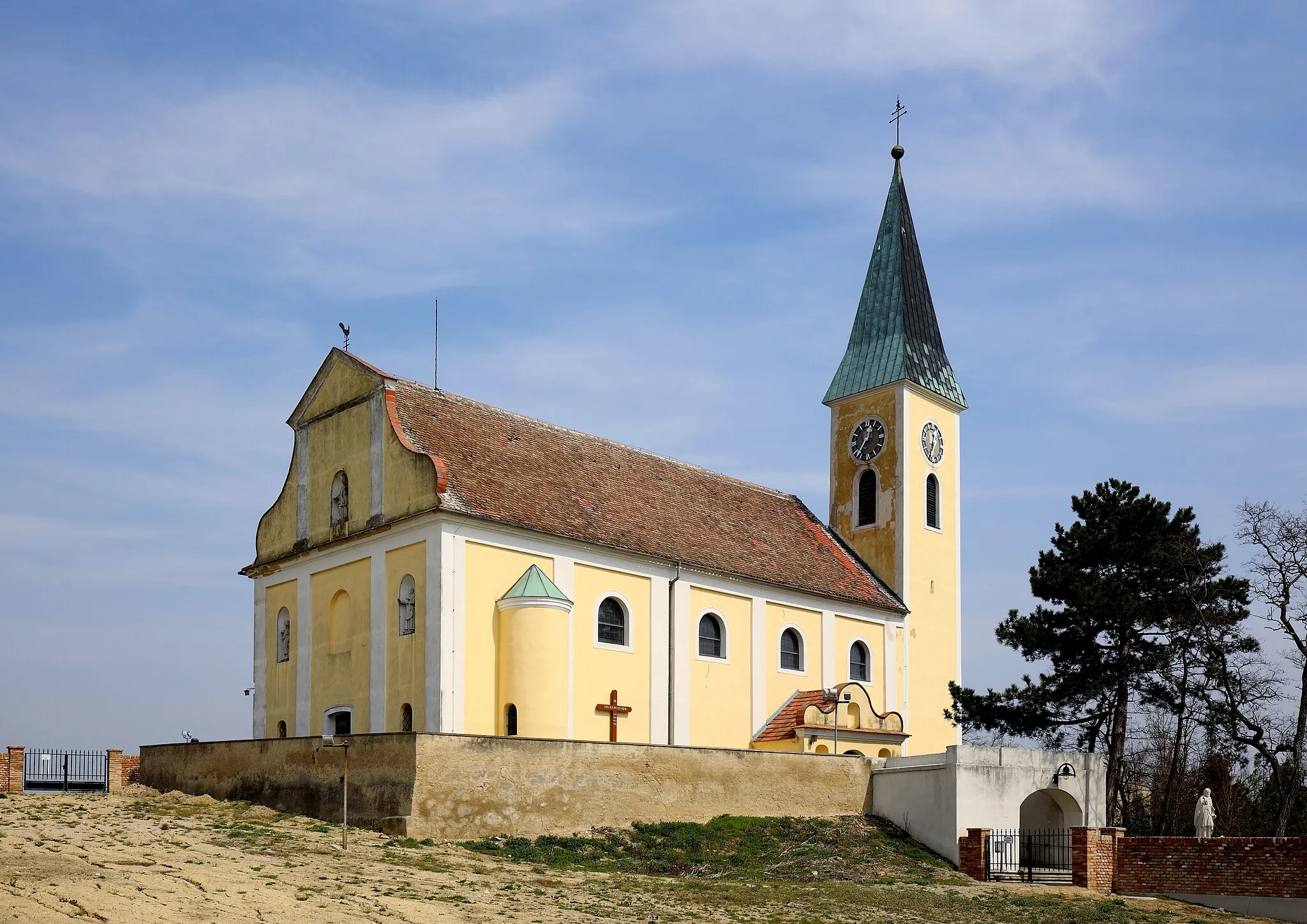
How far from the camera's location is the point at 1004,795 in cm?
3566

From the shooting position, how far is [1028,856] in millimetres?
33781

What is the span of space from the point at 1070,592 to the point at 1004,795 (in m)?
9.37

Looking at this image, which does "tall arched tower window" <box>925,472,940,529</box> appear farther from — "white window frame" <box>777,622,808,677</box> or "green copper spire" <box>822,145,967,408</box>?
"white window frame" <box>777,622,808,677</box>

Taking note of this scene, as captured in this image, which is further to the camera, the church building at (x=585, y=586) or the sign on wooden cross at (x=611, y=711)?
the sign on wooden cross at (x=611, y=711)

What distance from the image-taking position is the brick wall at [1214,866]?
95.2 feet

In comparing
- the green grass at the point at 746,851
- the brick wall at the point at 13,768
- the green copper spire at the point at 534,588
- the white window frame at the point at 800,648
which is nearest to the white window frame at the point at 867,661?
the white window frame at the point at 800,648

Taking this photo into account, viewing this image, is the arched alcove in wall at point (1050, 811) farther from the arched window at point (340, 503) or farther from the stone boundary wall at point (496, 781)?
the arched window at point (340, 503)

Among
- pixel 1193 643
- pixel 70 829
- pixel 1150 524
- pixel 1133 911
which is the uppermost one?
pixel 1150 524

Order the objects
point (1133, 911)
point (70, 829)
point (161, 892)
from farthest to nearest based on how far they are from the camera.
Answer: point (1133, 911)
point (70, 829)
point (161, 892)

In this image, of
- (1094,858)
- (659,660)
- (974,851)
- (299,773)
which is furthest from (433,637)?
(1094,858)

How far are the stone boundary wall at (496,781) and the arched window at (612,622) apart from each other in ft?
17.9

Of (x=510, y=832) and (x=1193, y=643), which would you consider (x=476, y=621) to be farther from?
(x=1193, y=643)

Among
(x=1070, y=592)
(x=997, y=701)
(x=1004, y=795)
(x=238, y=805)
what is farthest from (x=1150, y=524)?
(x=238, y=805)

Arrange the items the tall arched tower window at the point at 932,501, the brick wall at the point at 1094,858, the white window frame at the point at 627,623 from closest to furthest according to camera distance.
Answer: the brick wall at the point at 1094,858 < the white window frame at the point at 627,623 < the tall arched tower window at the point at 932,501
